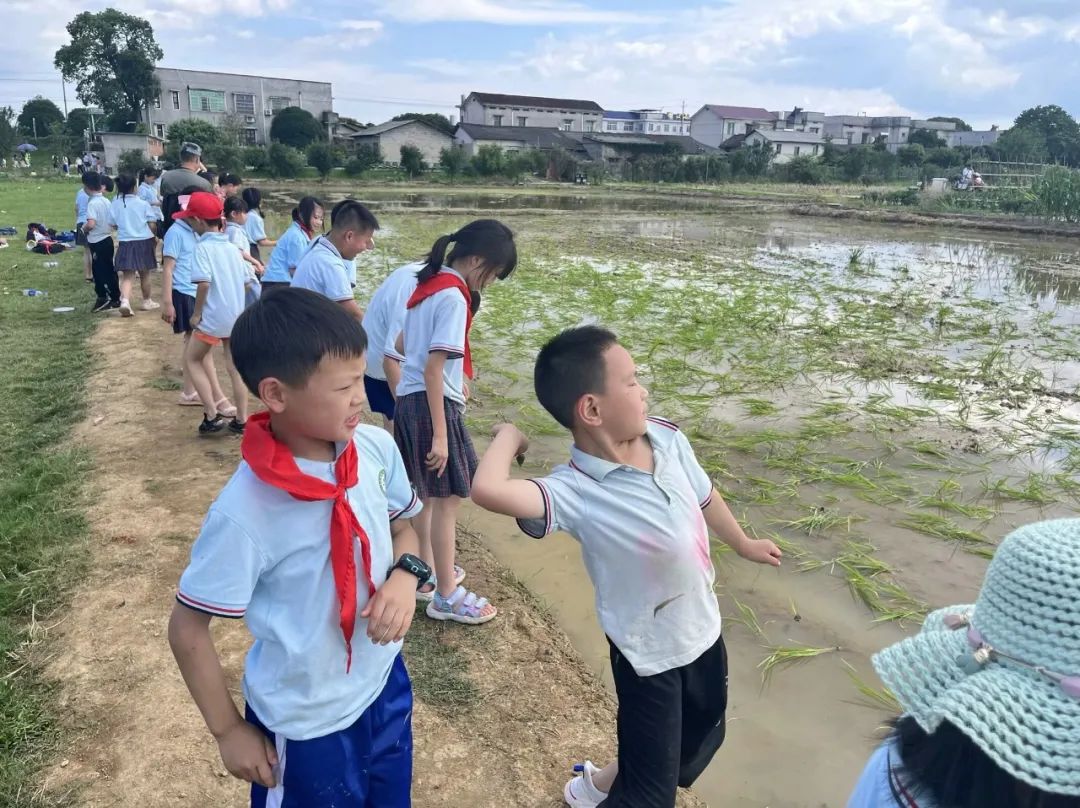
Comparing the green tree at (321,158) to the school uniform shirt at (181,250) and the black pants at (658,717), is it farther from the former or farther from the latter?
the black pants at (658,717)

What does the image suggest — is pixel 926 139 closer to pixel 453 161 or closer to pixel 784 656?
pixel 453 161

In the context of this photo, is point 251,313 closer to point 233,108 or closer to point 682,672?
point 682,672

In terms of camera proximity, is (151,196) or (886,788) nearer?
(886,788)

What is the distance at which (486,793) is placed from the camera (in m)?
2.30

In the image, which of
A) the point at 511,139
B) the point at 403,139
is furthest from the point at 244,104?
the point at 511,139

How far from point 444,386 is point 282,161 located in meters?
38.3

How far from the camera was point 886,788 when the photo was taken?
0.96 m

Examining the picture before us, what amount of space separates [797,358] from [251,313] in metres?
7.10

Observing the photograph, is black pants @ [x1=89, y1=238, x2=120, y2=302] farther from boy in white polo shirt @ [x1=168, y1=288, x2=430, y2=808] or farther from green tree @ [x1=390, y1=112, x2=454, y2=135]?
green tree @ [x1=390, y1=112, x2=454, y2=135]

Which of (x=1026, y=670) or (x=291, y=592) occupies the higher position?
(x=1026, y=670)

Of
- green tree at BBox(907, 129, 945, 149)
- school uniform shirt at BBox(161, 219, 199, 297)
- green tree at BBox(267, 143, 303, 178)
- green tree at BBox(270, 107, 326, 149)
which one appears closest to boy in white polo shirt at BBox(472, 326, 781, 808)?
school uniform shirt at BBox(161, 219, 199, 297)

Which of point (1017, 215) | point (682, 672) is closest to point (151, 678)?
point (682, 672)

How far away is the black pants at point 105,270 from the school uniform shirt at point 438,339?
23.4 feet

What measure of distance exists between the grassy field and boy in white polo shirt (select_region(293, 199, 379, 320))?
1.81 metres
